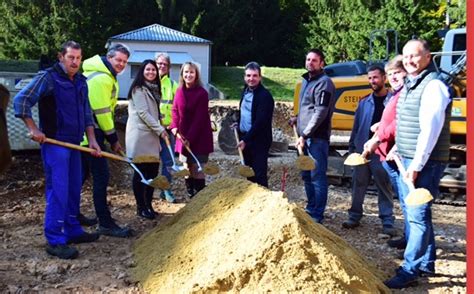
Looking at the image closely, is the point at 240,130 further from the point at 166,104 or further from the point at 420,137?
the point at 420,137

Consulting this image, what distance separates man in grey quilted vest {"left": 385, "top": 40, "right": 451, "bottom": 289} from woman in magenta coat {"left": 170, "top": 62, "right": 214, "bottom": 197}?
267 cm

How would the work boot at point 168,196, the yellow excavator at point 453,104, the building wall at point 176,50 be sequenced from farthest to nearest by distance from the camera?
the building wall at point 176,50 → the yellow excavator at point 453,104 → the work boot at point 168,196

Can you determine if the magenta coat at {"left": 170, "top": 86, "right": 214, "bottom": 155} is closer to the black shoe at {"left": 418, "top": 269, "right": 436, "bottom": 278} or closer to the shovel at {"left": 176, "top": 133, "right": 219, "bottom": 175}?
the shovel at {"left": 176, "top": 133, "right": 219, "bottom": 175}

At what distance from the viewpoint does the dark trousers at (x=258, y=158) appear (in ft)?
20.5

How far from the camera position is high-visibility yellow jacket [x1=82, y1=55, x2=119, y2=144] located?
17.7 feet

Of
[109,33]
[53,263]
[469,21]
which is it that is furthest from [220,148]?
[109,33]

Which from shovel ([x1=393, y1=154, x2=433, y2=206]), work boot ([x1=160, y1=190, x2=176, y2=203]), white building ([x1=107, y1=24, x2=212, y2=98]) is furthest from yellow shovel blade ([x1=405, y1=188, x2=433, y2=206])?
white building ([x1=107, y1=24, x2=212, y2=98])

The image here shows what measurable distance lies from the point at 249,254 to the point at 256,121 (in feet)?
8.10

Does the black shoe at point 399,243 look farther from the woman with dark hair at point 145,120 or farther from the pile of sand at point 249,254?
the woman with dark hair at point 145,120

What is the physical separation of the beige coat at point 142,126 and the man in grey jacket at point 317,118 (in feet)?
4.62

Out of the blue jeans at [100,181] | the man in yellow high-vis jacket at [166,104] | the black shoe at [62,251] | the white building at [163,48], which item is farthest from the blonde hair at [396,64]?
the white building at [163,48]

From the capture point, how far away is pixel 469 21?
2.11m

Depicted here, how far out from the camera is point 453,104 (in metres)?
8.16

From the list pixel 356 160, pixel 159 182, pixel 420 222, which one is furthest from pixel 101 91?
pixel 420 222
